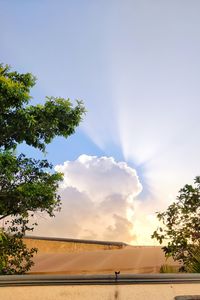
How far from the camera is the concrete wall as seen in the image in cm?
745

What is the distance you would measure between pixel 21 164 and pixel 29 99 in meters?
2.18

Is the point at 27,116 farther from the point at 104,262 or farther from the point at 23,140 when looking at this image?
the point at 104,262

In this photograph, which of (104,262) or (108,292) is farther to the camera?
(104,262)

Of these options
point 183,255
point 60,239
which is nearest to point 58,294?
point 183,255

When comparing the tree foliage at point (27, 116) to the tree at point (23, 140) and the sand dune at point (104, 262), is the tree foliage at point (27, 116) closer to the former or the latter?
the tree at point (23, 140)

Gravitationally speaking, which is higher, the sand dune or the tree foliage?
the tree foliage

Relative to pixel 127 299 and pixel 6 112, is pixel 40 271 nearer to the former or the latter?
pixel 6 112

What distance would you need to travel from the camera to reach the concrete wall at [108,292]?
7.45 metres

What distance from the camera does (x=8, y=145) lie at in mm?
14875

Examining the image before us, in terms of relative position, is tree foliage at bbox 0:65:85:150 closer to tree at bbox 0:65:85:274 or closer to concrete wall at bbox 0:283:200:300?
tree at bbox 0:65:85:274

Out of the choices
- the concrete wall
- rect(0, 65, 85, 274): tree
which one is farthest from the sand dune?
the concrete wall

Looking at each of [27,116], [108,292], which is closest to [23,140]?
[27,116]

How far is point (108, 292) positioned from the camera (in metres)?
7.53

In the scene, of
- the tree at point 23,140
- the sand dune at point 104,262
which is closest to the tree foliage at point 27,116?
the tree at point 23,140
